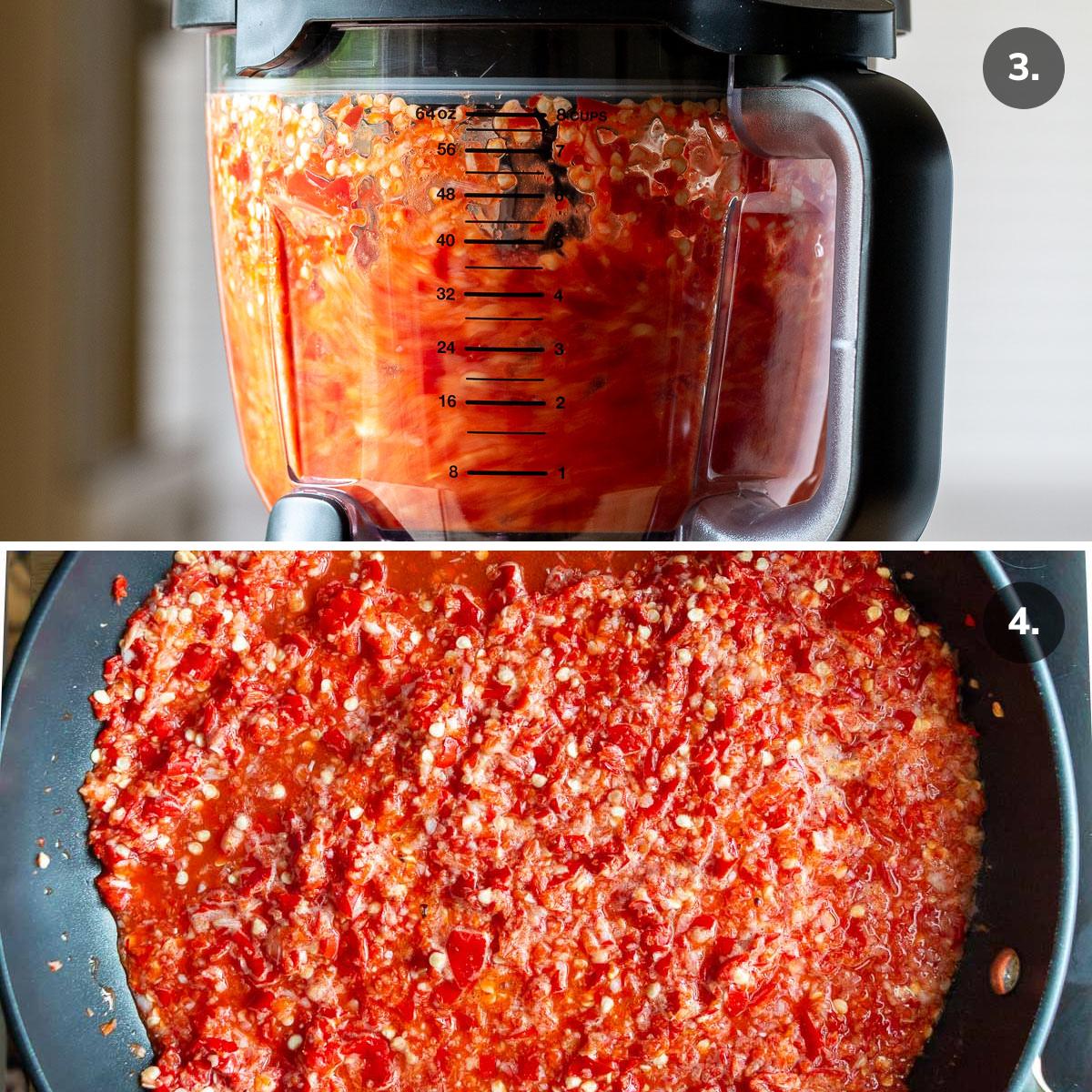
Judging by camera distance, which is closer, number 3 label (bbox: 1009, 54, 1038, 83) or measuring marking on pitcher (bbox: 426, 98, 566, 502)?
measuring marking on pitcher (bbox: 426, 98, 566, 502)

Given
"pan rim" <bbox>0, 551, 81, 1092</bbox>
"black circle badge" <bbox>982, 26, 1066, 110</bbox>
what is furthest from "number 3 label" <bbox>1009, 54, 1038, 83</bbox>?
"pan rim" <bbox>0, 551, 81, 1092</bbox>

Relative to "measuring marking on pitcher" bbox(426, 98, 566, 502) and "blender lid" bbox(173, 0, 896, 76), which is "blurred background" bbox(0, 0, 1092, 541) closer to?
"blender lid" bbox(173, 0, 896, 76)

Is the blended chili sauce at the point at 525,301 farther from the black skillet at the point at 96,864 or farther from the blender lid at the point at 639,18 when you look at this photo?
the black skillet at the point at 96,864

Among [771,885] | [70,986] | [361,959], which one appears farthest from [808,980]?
[70,986]

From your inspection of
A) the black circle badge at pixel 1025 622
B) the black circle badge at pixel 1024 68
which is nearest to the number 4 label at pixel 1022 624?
the black circle badge at pixel 1025 622

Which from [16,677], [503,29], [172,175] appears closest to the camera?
[503,29]

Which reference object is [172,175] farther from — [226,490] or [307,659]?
[307,659]
